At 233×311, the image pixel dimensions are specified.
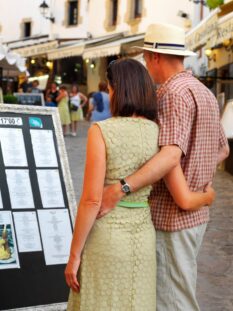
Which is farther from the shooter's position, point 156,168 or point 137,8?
point 137,8

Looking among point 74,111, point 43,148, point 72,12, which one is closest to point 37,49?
point 72,12

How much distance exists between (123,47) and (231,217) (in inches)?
751

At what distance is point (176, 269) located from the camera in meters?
3.40

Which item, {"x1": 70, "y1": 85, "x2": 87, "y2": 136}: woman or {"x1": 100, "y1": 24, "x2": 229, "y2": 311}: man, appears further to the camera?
{"x1": 70, "y1": 85, "x2": 87, "y2": 136}: woman

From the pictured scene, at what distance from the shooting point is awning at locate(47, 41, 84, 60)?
103 feet

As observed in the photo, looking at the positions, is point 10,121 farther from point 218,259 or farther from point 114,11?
point 114,11

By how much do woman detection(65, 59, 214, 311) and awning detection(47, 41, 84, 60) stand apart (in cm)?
2778

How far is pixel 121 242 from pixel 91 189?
262 mm

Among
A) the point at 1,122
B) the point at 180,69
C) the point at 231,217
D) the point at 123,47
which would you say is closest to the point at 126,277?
the point at 180,69

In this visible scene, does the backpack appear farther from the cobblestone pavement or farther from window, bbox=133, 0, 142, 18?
window, bbox=133, 0, 142, 18

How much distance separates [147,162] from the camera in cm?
322

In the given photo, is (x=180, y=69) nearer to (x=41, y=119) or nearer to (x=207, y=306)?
(x=41, y=119)

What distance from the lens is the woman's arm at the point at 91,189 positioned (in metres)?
3.08

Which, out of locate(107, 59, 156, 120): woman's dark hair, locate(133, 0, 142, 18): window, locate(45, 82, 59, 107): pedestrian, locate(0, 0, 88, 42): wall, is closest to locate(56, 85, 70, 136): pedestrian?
locate(45, 82, 59, 107): pedestrian
